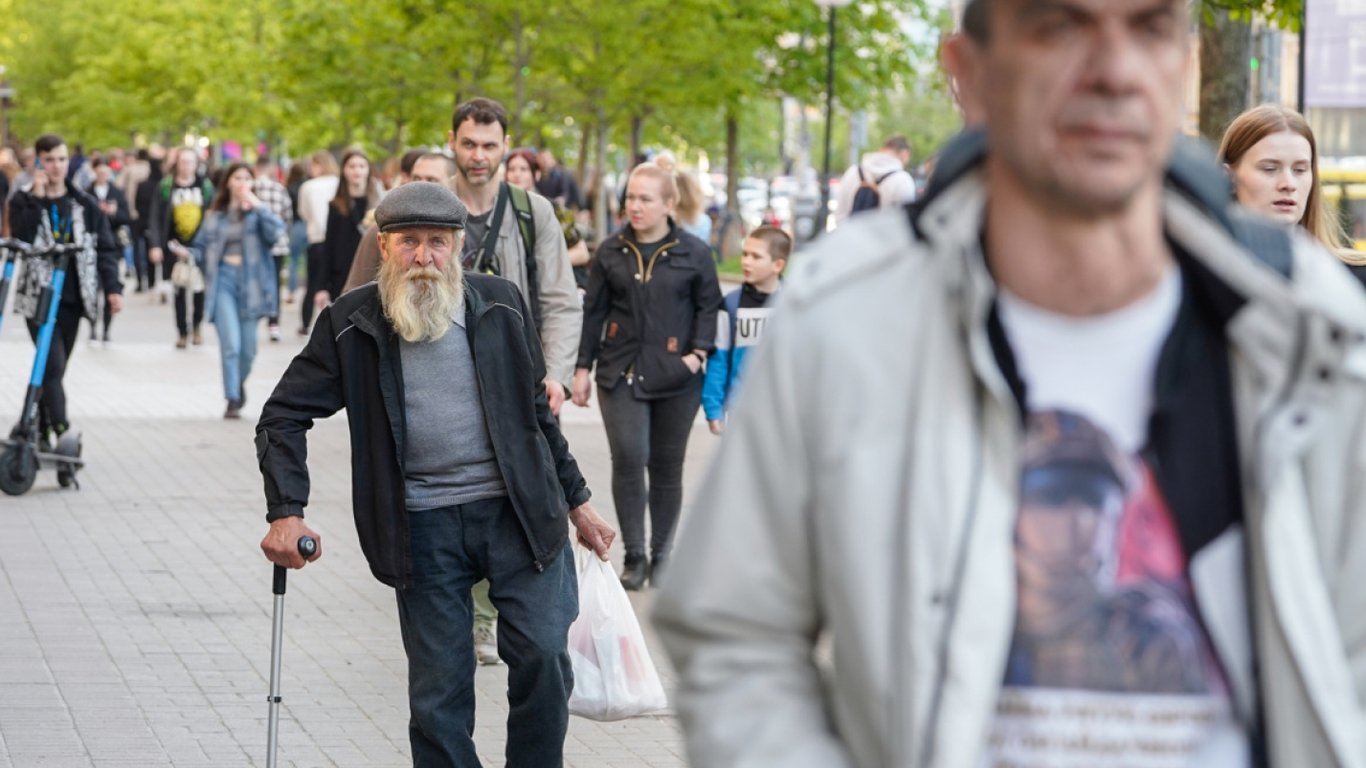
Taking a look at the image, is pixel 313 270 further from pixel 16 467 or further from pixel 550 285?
pixel 550 285

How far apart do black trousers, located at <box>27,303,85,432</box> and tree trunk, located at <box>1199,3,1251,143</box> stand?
9.96 metres

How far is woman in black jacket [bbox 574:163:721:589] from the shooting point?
1031cm

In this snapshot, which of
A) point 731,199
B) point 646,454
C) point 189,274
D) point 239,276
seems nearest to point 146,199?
point 189,274

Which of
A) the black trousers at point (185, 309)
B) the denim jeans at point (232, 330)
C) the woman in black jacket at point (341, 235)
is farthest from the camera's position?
the black trousers at point (185, 309)

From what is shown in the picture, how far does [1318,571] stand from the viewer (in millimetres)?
2275

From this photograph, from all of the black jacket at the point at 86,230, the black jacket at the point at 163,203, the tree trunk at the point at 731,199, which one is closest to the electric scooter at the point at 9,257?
the black jacket at the point at 86,230

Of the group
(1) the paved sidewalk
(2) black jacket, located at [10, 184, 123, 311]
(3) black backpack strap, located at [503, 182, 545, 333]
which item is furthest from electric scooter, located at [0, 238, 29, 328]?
(3) black backpack strap, located at [503, 182, 545, 333]

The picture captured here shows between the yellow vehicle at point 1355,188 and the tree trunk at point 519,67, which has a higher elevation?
the tree trunk at point 519,67

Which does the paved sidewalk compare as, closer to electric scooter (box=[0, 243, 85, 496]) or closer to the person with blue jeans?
electric scooter (box=[0, 243, 85, 496])

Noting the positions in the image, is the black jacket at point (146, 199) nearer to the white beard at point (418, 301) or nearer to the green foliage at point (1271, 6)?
the green foliage at point (1271, 6)

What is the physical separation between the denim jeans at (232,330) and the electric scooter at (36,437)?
12.1 ft

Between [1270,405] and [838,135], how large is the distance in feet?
321

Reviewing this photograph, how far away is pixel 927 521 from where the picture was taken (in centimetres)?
224

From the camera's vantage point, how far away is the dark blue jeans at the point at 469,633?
576cm
